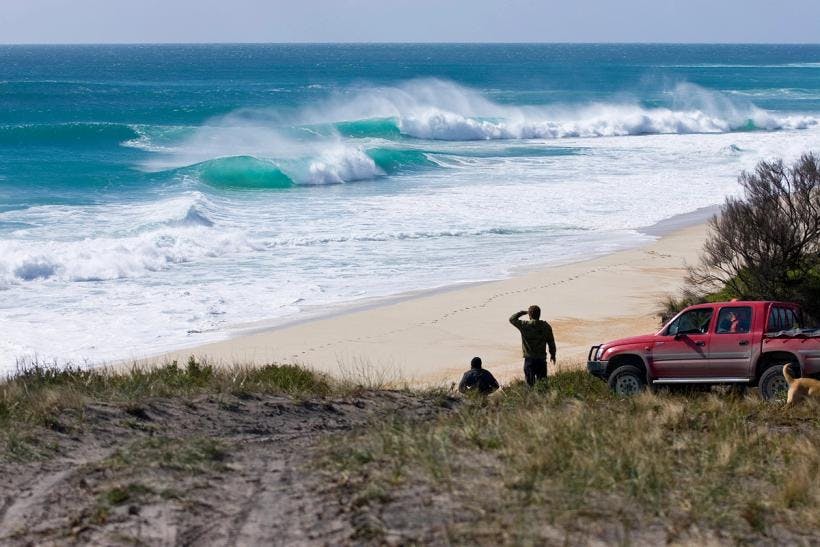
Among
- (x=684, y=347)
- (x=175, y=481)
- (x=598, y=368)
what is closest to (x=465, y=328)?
(x=598, y=368)

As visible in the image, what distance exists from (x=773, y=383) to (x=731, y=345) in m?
0.59

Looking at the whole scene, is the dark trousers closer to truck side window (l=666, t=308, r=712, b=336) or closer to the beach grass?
truck side window (l=666, t=308, r=712, b=336)

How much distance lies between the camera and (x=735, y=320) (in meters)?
12.2

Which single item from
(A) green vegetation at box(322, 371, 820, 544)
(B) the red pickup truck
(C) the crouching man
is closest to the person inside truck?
(B) the red pickup truck

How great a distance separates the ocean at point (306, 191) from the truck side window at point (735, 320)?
8.98 meters

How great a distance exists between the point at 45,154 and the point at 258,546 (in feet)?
140

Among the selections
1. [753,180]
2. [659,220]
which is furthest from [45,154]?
[753,180]

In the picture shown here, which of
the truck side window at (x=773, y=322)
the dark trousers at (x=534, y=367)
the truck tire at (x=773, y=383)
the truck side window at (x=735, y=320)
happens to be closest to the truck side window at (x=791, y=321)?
the truck side window at (x=773, y=322)

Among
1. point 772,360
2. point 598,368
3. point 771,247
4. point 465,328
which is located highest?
point 771,247

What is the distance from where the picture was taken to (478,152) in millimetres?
52906

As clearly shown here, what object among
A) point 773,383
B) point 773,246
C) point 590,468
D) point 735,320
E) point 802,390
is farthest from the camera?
point 773,246

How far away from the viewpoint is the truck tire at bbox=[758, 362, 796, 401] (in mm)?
11664

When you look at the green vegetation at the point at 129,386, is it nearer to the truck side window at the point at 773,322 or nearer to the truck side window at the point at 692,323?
the truck side window at the point at 692,323

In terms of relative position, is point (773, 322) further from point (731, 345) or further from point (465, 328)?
point (465, 328)
